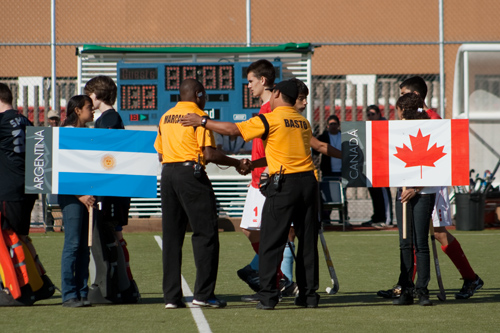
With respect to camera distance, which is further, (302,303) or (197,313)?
(302,303)

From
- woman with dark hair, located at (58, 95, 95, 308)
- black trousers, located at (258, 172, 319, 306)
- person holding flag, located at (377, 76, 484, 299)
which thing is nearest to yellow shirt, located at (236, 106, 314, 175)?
black trousers, located at (258, 172, 319, 306)

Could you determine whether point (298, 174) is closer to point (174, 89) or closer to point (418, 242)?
point (418, 242)

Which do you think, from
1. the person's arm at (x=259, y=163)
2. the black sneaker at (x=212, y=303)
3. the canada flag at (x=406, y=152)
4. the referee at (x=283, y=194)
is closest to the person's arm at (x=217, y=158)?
the person's arm at (x=259, y=163)

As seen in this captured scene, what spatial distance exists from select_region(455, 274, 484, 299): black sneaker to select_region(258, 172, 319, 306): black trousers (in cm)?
150

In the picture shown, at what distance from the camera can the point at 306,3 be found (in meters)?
22.1

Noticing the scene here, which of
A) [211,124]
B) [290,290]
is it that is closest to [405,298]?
[290,290]

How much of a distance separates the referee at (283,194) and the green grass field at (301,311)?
31 cm

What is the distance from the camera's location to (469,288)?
7664mm

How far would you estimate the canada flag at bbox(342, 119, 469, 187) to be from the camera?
7423 millimetres

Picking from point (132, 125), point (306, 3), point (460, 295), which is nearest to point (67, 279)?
point (460, 295)

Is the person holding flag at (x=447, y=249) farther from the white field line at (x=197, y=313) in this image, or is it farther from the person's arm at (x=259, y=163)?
the white field line at (x=197, y=313)

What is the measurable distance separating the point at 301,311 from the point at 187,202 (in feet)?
4.42

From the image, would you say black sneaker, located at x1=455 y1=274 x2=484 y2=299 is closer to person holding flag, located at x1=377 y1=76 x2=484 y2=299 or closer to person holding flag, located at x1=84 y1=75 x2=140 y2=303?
person holding flag, located at x1=377 y1=76 x2=484 y2=299

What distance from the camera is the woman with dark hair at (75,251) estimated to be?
7.11m
